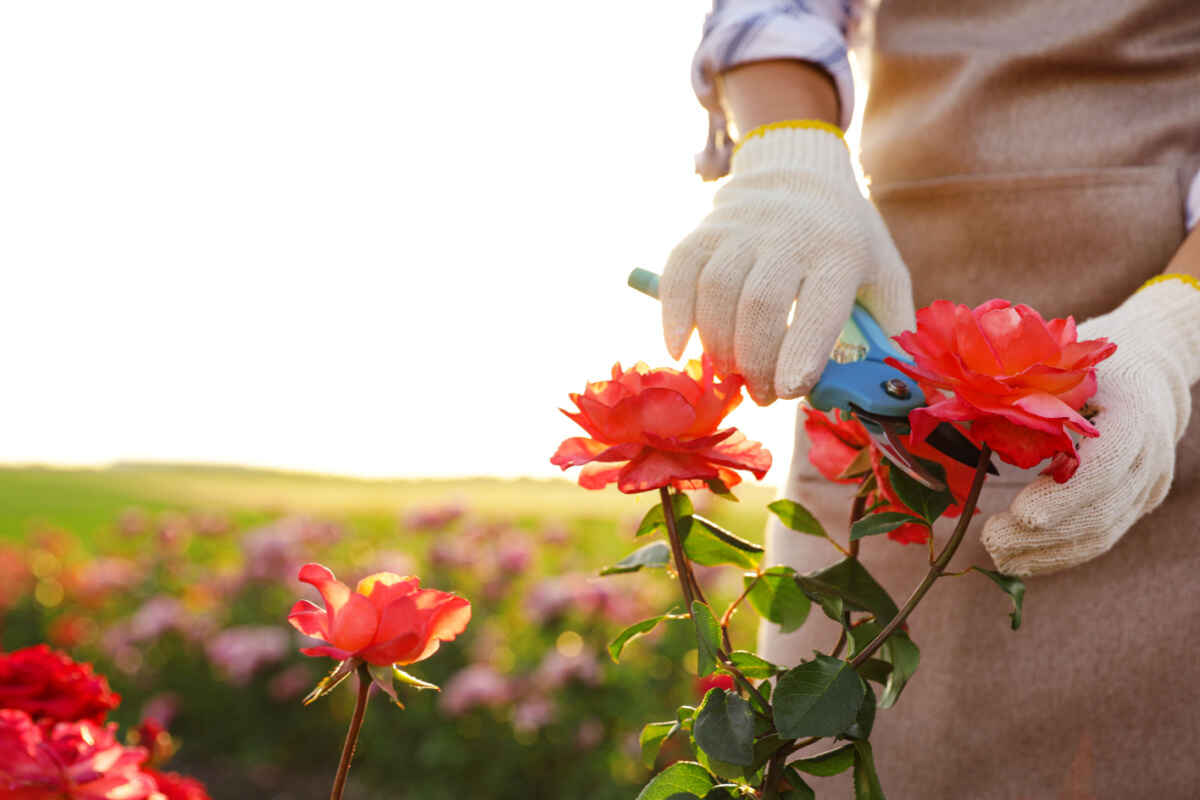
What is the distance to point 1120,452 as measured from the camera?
35.1 inches

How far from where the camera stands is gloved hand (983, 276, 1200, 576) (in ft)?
2.88

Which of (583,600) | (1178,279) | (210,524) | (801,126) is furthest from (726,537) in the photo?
(210,524)

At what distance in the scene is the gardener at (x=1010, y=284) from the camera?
96 cm

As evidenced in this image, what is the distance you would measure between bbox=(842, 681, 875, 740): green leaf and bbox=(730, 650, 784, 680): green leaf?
7 cm

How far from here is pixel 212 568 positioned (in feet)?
13.3

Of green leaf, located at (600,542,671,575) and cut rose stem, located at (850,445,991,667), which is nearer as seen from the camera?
cut rose stem, located at (850,445,991,667)

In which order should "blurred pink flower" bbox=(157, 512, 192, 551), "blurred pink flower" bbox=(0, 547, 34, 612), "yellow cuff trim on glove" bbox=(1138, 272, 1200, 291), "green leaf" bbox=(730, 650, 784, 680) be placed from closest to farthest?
"green leaf" bbox=(730, 650, 784, 680) → "yellow cuff trim on glove" bbox=(1138, 272, 1200, 291) → "blurred pink flower" bbox=(157, 512, 192, 551) → "blurred pink flower" bbox=(0, 547, 34, 612)

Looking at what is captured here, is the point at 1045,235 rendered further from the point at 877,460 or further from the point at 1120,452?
the point at 877,460

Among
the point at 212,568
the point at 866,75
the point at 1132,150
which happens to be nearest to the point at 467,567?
the point at 212,568

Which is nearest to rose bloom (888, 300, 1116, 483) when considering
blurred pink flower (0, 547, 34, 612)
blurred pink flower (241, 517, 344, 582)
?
blurred pink flower (241, 517, 344, 582)

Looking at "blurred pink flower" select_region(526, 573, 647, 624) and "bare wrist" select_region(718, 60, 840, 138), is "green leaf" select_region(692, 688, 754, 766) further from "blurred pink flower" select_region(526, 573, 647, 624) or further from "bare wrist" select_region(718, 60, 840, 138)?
"blurred pink flower" select_region(526, 573, 647, 624)

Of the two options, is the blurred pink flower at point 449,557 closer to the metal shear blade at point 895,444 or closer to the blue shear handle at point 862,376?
the blue shear handle at point 862,376

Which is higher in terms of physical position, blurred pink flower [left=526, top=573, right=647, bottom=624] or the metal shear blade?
the metal shear blade

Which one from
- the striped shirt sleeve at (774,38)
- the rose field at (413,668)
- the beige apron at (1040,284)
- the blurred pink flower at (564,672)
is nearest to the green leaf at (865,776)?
the beige apron at (1040,284)
